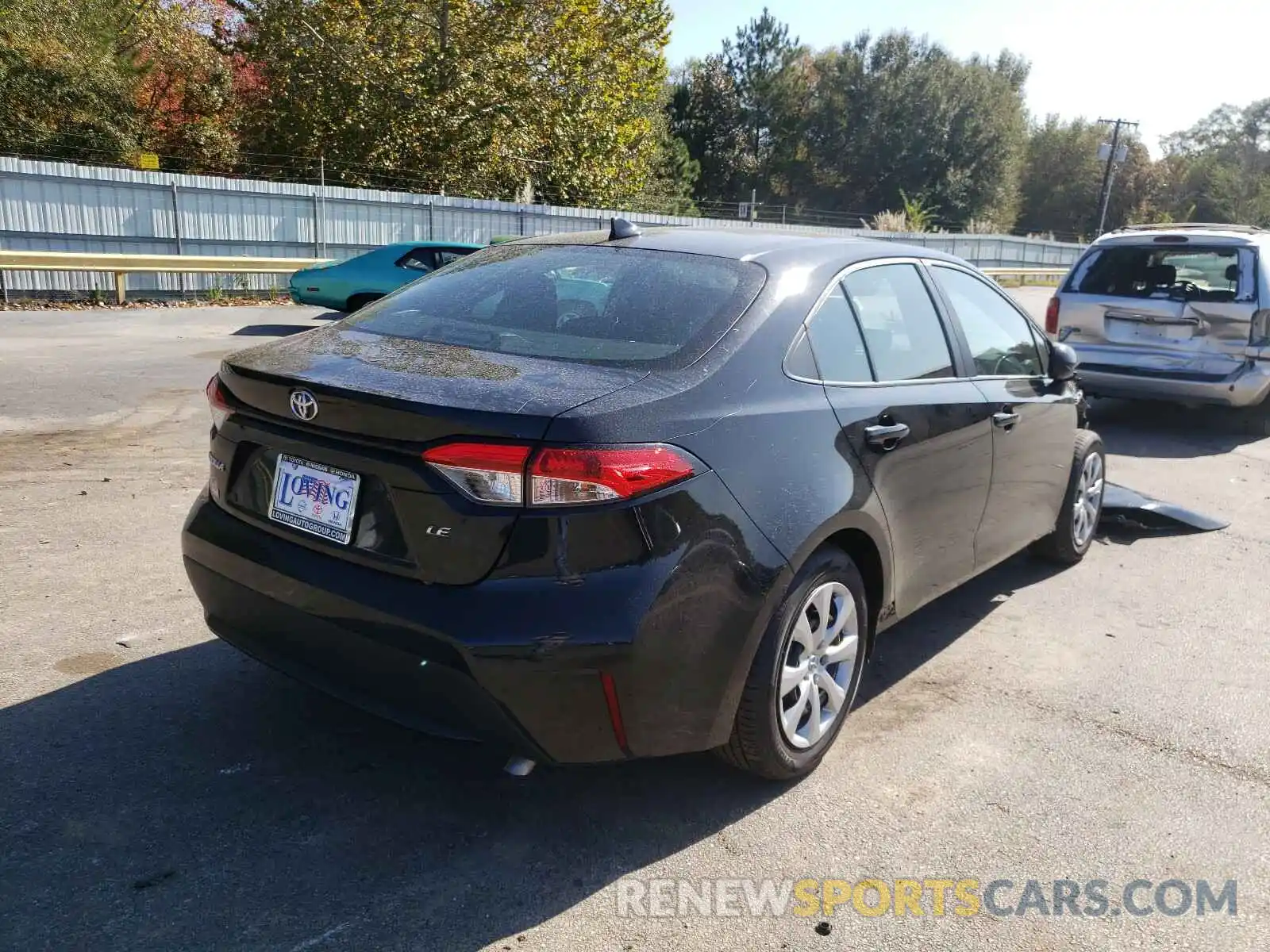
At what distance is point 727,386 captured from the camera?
2.88 meters

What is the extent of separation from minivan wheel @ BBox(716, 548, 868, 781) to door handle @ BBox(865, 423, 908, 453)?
1.27 feet

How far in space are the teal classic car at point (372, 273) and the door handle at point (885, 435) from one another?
437 inches

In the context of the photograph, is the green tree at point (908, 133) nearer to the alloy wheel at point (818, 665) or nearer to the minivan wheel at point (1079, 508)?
the minivan wheel at point (1079, 508)

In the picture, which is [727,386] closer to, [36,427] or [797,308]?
[797,308]

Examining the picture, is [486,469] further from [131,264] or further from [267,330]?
[131,264]

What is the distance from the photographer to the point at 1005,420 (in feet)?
13.8

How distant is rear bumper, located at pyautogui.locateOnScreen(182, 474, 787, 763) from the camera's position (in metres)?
2.51

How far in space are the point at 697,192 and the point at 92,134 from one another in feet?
127

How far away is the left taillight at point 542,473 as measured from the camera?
8.16 feet

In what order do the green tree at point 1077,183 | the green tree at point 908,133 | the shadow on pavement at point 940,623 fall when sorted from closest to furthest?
the shadow on pavement at point 940,623 → the green tree at point 908,133 → the green tree at point 1077,183

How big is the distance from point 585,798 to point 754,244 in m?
1.91

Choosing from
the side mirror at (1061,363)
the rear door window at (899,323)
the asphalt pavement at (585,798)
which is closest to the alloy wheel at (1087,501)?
the asphalt pavement at (585,798)

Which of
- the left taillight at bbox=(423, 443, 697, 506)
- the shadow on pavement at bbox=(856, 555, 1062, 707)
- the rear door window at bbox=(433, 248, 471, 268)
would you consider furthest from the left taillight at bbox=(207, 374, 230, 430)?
the rear door window at bbox=(433, 248, 471, 268)

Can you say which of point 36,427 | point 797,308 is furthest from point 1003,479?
point 36,427
